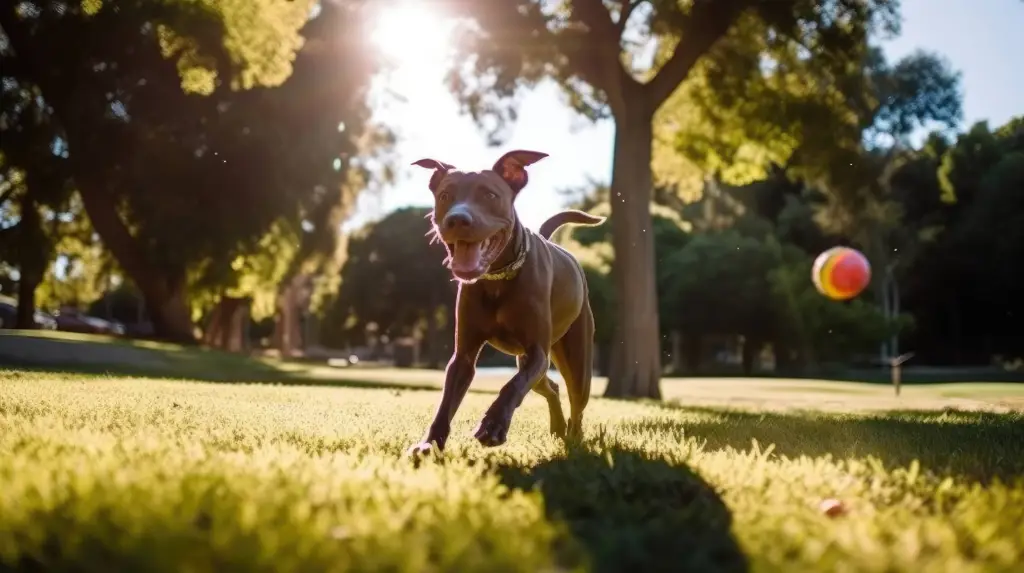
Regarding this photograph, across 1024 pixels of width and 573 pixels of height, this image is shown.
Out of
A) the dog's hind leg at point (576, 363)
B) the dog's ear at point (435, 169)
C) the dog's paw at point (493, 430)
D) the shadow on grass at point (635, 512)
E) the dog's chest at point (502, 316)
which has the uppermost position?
the dog's ear at point (435, 169)

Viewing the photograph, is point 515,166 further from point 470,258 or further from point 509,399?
point 509,399

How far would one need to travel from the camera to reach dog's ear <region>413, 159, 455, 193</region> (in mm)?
4652

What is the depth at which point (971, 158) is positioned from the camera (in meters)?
38.0

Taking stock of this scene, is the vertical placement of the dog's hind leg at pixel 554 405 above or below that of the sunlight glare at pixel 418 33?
below

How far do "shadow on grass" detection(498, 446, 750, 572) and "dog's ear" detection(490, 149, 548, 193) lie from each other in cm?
142

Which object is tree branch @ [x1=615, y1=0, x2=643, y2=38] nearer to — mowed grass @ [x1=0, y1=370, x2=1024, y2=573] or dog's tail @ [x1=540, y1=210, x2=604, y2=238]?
dog's tail @ [x1=540, y1=210, x2=604, y2=238]

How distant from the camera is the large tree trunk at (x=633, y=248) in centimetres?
1648

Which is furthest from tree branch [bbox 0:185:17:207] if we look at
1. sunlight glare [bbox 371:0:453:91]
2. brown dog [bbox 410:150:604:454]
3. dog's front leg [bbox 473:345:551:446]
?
dog's front leg [bbox 473:345:551:446]

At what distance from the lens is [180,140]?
24547 mm

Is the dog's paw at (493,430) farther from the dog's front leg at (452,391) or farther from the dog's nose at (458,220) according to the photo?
the dog's nose at (458,220)

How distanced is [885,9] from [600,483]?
1469cm

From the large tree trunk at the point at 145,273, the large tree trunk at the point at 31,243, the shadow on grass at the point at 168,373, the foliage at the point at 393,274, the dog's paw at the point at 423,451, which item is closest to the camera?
the dog's paw at the point at 423,451

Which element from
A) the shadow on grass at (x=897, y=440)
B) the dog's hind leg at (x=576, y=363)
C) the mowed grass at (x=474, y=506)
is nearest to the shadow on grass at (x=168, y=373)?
the shadow on grass at (x=897, y=440)

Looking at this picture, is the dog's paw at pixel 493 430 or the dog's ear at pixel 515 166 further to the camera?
the dog's ear at pixel 515 166
